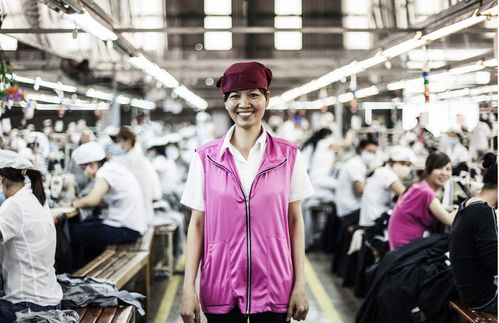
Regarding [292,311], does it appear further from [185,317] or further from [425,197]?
[425,197]

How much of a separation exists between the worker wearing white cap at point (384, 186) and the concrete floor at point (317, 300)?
899mm

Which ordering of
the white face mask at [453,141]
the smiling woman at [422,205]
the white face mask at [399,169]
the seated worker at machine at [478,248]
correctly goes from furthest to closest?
the white face mask at [453,141] → the white face mask at [399,169] → the smiling woman at [422,205] → the seated worker at machine at [478,248]

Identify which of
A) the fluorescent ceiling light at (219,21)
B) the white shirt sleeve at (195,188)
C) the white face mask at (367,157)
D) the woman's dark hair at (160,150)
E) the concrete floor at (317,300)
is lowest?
the concrete floor at (317,300)

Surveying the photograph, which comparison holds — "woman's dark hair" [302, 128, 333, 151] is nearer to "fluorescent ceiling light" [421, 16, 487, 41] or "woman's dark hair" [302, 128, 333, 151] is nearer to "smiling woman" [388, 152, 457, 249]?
"fluorescent ceiling light" [421, 16, 487, 41]

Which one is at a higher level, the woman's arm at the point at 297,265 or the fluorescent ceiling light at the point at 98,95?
the fluorescent ceiling light at the point at 98,95

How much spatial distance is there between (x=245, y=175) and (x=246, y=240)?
0.89 ft

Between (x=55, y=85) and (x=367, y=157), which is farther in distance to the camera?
(x=367, y=157)

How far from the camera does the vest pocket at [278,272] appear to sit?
118 inches

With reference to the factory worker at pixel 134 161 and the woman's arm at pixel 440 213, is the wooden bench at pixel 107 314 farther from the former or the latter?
the factory worker at pixel 134 161

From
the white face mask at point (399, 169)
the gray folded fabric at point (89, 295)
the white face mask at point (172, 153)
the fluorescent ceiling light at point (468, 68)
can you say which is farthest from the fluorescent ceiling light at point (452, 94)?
the gray folded fabric at point (89, 295)

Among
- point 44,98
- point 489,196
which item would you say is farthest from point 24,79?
point 489,196

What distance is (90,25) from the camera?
5.95 m

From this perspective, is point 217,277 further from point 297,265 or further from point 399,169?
point 399,169

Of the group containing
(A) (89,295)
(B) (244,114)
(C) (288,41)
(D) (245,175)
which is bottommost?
(A) (89,295)
